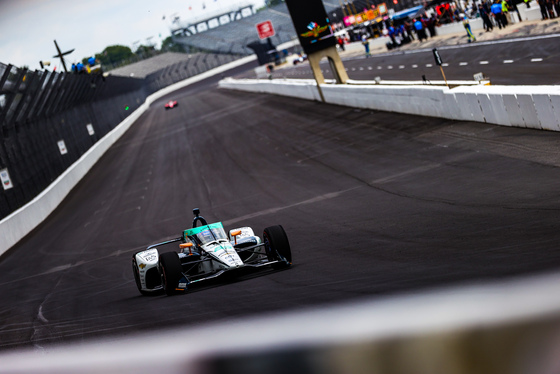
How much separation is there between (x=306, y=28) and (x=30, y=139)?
15.3 metres

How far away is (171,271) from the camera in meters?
10.9

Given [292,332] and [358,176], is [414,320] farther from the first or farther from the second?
[358,176]

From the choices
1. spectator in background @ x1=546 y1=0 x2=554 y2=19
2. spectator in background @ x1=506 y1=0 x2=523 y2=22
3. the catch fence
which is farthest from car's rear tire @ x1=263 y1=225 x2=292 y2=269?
spectator in background @ x1=506 y1=0 x2=523 y2=22

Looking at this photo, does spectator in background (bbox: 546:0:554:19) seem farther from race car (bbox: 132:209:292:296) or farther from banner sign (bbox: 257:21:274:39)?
banner sign (bbox: 257:21:274:39)

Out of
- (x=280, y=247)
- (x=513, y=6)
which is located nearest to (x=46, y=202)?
(x=280, y=247)

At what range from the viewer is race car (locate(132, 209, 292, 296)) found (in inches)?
430

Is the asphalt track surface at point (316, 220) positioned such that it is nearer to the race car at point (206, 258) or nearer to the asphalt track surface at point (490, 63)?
the race car at point (206, 258)

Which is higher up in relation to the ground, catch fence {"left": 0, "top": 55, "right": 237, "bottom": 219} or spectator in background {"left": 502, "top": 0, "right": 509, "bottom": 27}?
catch fence {"left": 0, "top": 55, "right": 237, "bottom": 219}

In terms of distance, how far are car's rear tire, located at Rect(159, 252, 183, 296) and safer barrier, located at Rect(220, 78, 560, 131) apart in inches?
366

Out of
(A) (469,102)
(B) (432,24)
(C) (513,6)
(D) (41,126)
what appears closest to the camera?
(A) (469,102)

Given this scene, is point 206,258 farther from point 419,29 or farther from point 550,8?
point 419,29

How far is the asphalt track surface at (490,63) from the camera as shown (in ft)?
90.8

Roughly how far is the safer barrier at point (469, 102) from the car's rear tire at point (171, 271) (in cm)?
929

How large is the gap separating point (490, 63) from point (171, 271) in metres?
26.3
